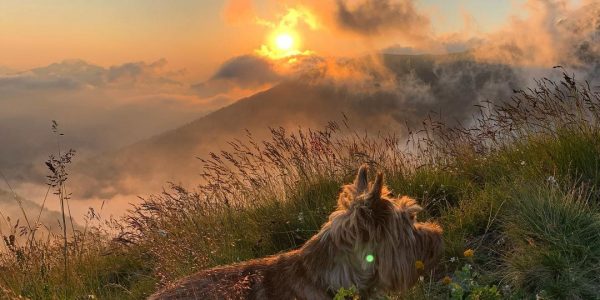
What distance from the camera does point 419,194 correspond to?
294 inches

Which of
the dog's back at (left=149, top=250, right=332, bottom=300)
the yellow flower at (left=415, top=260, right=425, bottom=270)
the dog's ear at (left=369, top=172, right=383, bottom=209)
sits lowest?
the yellow flower at (left=415, top=260, right=425, bottom=270)

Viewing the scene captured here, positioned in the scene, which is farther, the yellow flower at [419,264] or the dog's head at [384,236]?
the yellow flower at [419,264]

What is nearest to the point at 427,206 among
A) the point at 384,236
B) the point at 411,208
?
the point at 411,208

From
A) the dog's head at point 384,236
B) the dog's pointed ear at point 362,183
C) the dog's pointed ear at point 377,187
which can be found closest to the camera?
the dog's pointed ear at point 377,187

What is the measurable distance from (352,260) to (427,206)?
3.30 meters

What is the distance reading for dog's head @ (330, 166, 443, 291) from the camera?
3869 mm

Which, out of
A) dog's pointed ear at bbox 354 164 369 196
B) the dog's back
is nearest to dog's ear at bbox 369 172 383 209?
dog's pointed ear at bbox 354 164 369 196

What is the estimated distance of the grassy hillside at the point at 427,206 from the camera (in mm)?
5238

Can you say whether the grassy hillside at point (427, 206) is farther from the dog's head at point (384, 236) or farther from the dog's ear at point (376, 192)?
the dog's ear at point (376, 192)

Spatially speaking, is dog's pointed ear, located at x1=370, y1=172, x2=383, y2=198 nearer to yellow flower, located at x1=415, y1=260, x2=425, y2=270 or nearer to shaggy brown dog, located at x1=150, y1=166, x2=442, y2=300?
shaggy brown dog, located at x1=150, y1=166, x2=442, y2=300

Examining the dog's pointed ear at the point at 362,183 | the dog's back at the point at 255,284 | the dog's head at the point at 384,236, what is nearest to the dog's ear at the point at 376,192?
the dog's head at the point at 384,236

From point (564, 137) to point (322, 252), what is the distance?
15.4ft

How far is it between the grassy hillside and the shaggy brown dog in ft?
1.56

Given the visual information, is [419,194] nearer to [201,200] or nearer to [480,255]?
[480,255]
